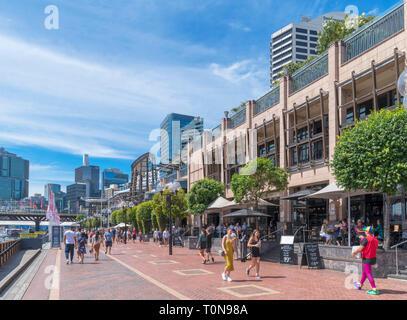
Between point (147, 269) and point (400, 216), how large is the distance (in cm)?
1271

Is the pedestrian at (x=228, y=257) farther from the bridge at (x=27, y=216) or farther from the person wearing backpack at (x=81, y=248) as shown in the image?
the bridge at (x=27, y=216)

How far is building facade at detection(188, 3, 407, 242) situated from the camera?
64.8ft

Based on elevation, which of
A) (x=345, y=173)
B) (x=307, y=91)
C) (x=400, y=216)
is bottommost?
(x=400, y=216)

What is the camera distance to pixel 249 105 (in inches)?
1342

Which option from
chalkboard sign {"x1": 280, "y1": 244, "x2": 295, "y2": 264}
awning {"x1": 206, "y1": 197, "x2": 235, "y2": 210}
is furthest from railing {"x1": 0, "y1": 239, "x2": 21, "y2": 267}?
awning {"x1": 206, "y1": 197, "x2": 235, "y2": 210}

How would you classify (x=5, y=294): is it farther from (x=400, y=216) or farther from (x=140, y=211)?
(x=140, y=211)

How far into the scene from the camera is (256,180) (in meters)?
24.9

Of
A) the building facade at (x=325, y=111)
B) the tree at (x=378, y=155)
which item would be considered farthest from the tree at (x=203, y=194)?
the tree at (x=378, y=155)

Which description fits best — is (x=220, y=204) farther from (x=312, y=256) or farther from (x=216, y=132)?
(x=312, y=256)
